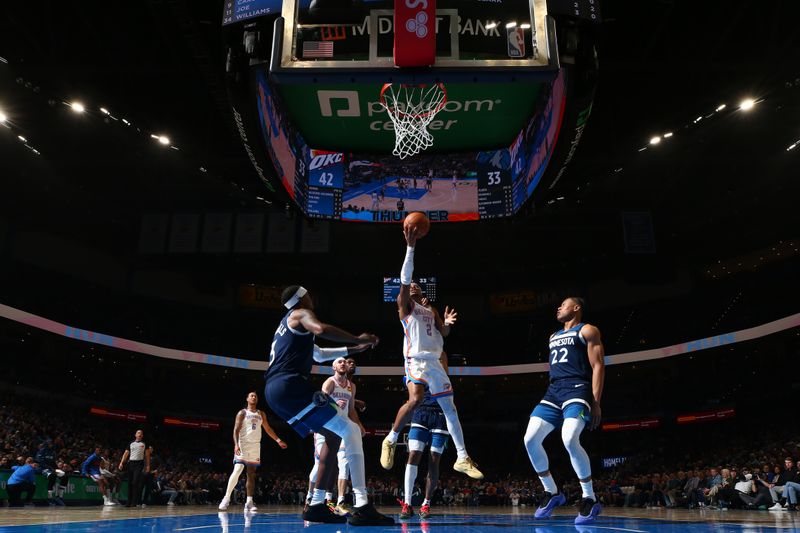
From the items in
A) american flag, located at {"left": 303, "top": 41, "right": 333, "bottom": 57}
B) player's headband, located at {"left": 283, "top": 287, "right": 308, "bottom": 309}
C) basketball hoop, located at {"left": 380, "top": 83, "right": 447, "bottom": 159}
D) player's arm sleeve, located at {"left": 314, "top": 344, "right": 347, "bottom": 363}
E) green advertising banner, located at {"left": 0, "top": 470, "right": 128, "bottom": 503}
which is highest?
basketball hoop, located at {"left": 380, "top": 83, "right": 447, "bottom": 159}

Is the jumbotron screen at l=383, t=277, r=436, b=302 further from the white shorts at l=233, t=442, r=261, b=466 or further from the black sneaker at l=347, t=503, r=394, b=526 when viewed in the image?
the black sneaker at l=347, t=503, r=394, b=526

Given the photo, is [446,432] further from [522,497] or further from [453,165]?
[522,497]

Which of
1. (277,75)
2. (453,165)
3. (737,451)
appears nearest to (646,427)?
(737,451)

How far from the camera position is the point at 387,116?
35.4 ft

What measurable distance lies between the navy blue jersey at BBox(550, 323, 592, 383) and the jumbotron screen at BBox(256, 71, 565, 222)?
15.4 ft

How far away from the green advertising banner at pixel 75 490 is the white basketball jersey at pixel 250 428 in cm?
688

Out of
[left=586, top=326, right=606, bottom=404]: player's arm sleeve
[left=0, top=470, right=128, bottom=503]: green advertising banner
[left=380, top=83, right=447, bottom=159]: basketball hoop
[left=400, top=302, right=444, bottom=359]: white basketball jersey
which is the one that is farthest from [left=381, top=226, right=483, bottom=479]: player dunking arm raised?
[left=0, top=470, right=128, bottom=503]: green advertising banner

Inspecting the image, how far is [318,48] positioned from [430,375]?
410cm

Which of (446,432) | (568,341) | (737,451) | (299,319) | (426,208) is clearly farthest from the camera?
(737,451)

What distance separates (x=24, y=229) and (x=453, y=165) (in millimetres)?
21200

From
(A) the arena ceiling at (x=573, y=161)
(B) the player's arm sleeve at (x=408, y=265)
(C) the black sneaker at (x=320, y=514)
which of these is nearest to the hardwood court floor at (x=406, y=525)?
(C) the black sneaker at (x=320, y=514)

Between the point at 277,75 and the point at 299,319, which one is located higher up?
the point at 277,75

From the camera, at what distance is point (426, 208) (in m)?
11.6

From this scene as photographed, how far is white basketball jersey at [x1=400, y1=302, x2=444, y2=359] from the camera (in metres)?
7.04
